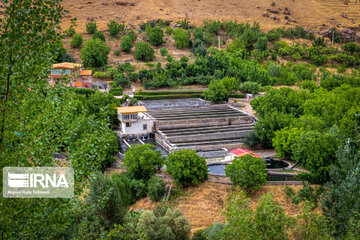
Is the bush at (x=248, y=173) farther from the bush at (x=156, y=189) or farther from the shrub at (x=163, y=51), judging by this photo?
the shrub at (x=163, y=51)

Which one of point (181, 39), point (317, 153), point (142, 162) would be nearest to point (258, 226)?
point (142, 162)

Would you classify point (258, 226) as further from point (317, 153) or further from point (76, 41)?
point (76, 41)

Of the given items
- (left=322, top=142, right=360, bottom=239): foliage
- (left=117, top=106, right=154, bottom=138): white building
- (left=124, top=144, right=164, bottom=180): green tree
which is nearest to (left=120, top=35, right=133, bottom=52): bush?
(left=117, top=106, right=154, bottom=138): white building

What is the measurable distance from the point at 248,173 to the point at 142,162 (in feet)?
24.3

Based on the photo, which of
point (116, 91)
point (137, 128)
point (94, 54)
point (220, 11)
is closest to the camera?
point (137, 128)

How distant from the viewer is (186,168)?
24.9 meters

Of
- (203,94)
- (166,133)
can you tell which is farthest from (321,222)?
(203,94)

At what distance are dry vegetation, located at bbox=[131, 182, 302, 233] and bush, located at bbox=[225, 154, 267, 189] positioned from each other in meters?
0.91

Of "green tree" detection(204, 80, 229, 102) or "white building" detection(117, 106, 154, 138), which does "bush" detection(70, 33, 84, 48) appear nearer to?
"green tree" detection(204, 80, 229, 102)

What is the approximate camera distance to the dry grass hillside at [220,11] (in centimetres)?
7320

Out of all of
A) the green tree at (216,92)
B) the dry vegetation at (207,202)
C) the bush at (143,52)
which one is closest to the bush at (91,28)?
the bush at (143,52)

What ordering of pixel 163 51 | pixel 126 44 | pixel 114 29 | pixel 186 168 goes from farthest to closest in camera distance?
pixel 114 29
pixel 163 51
pixel 126 44
pixel 186 168

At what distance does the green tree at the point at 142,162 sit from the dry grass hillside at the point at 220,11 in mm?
47014

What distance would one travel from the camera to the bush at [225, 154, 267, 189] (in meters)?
24.2
